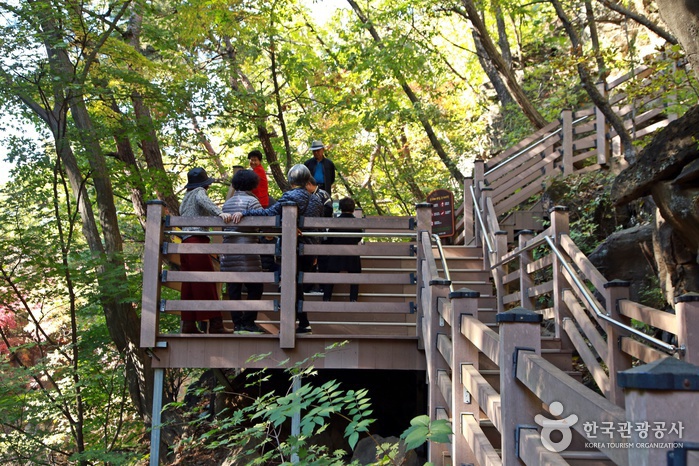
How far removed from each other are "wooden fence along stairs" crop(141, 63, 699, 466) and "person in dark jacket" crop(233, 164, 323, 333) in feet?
0.47

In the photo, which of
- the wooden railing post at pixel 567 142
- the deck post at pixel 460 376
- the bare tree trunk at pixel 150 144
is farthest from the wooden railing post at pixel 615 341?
the wooden railing post at pixel 567 142

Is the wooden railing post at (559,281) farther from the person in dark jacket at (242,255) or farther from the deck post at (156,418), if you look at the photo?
the deck post at (156,418)

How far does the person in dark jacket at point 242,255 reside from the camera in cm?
709

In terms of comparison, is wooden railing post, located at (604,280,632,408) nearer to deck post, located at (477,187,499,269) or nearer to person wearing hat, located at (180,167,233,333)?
deck post, located at (477,187,499,269)

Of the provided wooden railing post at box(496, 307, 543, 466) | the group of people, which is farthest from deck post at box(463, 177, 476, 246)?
wooden railing post at box(496, 307, 543, 466)

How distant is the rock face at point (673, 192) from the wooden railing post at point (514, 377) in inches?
185

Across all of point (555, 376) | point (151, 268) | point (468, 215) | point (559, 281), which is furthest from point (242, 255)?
point (468, 215)

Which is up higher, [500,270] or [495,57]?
[495,57]

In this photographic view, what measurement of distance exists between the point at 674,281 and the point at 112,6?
337 inches

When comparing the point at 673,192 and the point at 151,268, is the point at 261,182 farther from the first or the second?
the point at 673,192

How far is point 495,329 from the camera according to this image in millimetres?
7918

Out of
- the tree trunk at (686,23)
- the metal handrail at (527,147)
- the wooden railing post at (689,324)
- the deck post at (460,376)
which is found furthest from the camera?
the metal handrail at (527,147)

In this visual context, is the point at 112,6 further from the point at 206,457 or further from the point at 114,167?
the point at 206,457

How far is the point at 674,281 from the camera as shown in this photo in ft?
23.9
